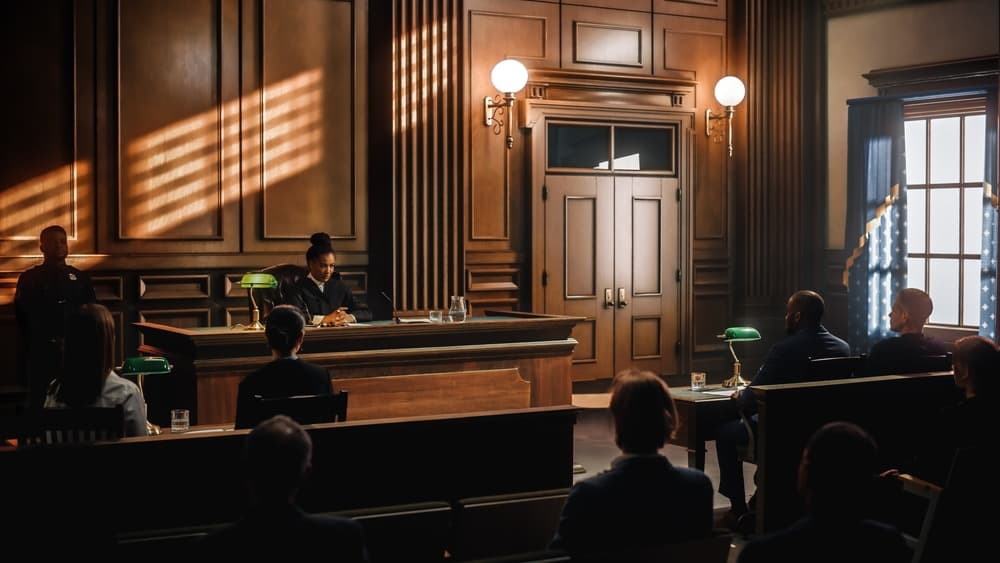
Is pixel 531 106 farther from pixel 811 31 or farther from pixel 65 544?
pixel 65 544

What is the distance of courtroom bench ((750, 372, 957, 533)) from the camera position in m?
4.08

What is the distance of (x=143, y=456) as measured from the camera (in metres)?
2.90

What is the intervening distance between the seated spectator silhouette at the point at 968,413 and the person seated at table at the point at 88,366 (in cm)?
289


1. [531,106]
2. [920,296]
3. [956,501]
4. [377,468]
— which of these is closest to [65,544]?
[377,468]

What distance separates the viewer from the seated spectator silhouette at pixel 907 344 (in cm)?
486

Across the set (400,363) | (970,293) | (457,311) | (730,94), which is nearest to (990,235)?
(970,293)

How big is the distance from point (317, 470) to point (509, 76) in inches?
207

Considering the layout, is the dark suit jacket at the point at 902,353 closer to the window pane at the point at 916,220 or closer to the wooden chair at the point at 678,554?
the wooden chair at the point at 678,554

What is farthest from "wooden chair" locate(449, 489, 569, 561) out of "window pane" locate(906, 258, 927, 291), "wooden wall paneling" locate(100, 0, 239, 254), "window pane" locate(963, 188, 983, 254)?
"window pane" locate(906, 258, 927, 291)

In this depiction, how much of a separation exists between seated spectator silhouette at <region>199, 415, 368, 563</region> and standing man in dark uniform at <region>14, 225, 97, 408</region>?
14.9ft

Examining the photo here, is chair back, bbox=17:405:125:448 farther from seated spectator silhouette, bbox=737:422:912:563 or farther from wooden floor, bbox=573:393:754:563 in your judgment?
wooden floor, bbox=573:393:754:563

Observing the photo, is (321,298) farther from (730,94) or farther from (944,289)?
(944,289)

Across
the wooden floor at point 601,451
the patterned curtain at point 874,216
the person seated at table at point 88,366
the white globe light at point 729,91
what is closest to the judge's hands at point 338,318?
the wooden floor at point 601,451

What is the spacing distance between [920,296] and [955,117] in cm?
381
